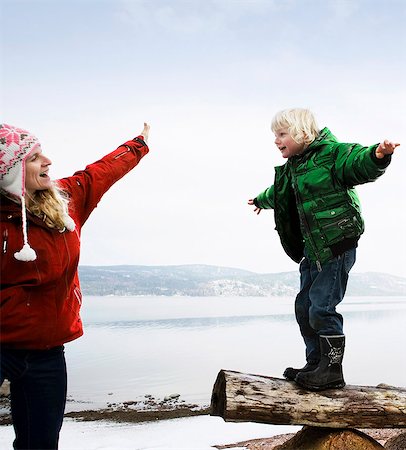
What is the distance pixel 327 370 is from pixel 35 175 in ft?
9.17

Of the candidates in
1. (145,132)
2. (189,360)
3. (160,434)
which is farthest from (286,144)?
(189,360)

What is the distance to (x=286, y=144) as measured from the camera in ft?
14.6

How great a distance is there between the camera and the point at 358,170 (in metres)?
4.16

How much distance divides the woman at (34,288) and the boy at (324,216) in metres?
2.01

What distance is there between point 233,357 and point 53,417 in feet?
97.9

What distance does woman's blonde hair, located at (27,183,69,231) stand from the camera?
2908 mm

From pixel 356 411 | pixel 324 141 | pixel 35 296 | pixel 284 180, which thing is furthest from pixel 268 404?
pixel 35 296

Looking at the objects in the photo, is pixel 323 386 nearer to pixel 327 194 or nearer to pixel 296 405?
pixel 296 405

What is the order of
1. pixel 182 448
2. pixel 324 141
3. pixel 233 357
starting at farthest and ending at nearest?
pixel 233 357
pixel 182 448
pixel 324 141

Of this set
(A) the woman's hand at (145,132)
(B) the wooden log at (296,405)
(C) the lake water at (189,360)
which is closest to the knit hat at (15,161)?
(A) the woman's hand at (145,132)

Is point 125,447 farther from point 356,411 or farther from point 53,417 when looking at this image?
point 53,417

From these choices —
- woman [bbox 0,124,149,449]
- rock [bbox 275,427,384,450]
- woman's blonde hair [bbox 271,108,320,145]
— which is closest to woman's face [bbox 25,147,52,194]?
woman [bbox 0,124,149,449]

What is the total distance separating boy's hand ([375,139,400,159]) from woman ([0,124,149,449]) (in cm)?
219

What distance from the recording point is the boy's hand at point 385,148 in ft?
13.1
